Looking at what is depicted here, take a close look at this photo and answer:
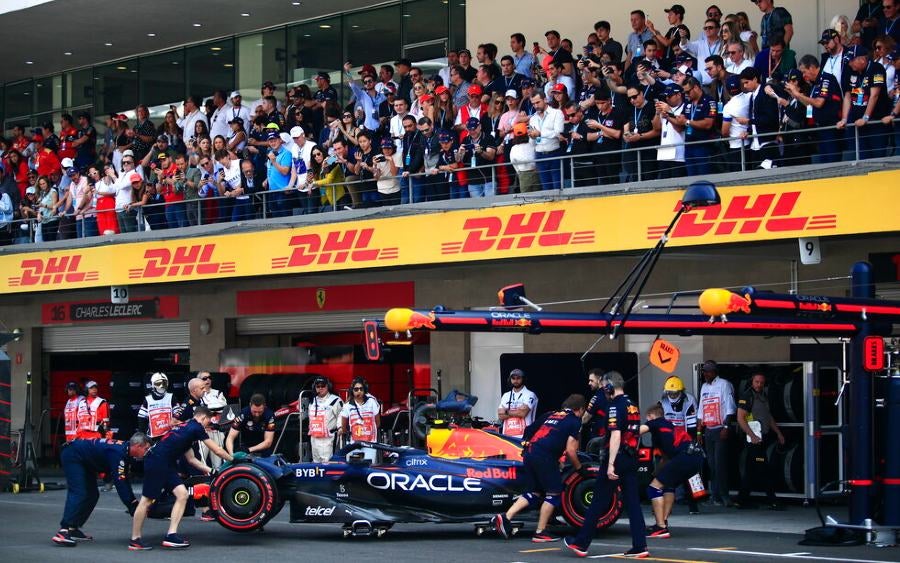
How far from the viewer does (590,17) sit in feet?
77.0

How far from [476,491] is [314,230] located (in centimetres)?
743

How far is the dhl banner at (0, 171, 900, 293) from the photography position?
52.0 ft

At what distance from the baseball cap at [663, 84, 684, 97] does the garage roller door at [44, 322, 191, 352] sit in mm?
13421

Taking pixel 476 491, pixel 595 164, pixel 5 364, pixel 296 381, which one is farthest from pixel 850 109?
pixel 5 364

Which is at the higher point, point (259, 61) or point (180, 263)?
point (259, 61)

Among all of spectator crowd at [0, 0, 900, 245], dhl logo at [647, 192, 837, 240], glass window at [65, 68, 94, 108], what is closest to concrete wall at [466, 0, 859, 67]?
spectator crowd at [0, 0, 900, 245]

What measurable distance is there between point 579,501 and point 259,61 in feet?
58.1

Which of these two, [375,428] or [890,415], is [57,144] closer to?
[375,428]

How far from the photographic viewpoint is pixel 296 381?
82.0 feet

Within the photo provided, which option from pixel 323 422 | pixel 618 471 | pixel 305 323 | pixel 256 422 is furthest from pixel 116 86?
pixel 618 471

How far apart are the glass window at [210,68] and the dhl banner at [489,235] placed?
22.1 ft

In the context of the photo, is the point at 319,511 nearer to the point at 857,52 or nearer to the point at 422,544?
the point at 422,544

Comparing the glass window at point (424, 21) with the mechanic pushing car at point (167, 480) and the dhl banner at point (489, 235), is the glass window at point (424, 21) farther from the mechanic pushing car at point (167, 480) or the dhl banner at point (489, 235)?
the mechanic pushing car at point (167, 480)

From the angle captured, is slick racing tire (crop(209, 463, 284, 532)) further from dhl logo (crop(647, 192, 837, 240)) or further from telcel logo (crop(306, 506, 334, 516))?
dhl logo (crop(647, 192, 837, 240))
